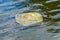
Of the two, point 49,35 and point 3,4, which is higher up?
point 3,4

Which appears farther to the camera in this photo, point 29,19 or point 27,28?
point 29,19

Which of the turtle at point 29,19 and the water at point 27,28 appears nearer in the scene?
the water at point 27,28

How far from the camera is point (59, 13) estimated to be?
203 inches

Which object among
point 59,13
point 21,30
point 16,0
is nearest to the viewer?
point 21,30

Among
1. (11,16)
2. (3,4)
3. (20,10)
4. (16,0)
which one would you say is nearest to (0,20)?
(11,16)

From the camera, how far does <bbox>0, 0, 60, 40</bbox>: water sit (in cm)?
411

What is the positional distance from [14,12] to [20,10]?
19 cm

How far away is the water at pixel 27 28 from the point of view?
411 cm

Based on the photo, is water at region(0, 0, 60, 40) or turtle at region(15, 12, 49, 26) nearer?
water at region(0, 0, 60, 40)

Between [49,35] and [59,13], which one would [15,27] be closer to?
[49,35]

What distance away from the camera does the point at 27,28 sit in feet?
14.7

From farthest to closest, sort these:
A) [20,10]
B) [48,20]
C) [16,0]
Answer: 1. [16,0]
2. [20,10]
3. [48,20]

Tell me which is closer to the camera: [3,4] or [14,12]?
[14,12]

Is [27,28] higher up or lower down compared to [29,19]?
lower down
